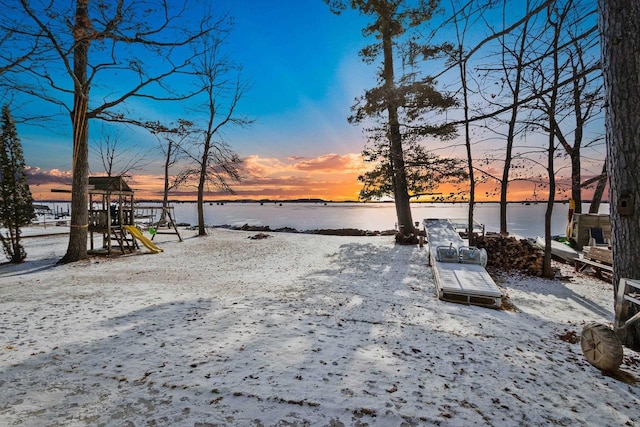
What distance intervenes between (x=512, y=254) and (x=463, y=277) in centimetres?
558

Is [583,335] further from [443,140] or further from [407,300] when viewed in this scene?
[443,140]

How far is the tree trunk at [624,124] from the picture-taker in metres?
3.59

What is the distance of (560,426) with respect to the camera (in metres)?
2.50

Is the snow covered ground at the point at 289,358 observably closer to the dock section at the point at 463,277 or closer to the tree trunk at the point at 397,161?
the dock section at the point at 463,277

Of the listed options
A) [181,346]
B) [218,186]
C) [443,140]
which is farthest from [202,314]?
[218,186]

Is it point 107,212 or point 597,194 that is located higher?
point 597,194

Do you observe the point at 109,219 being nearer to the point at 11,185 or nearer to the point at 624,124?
the point at 11,185

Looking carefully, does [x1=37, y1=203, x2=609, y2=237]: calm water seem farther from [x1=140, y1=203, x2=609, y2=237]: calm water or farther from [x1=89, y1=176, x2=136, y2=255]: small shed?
[x1=89, y1=176, x2=136, y2=255]: small shed

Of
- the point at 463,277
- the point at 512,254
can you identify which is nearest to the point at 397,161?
the point at 512,254

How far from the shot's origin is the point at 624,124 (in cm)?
368

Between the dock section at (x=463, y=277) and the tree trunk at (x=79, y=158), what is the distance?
12.0m

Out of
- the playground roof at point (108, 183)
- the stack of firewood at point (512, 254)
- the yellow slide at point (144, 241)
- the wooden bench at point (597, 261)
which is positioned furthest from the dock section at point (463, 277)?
the playground roof at point (108, 183)

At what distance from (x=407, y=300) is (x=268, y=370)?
13.4ft

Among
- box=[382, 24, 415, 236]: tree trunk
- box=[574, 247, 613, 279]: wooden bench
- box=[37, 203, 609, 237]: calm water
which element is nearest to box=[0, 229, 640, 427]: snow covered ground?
box=[574, 247, 613, 279]: wooden bench
